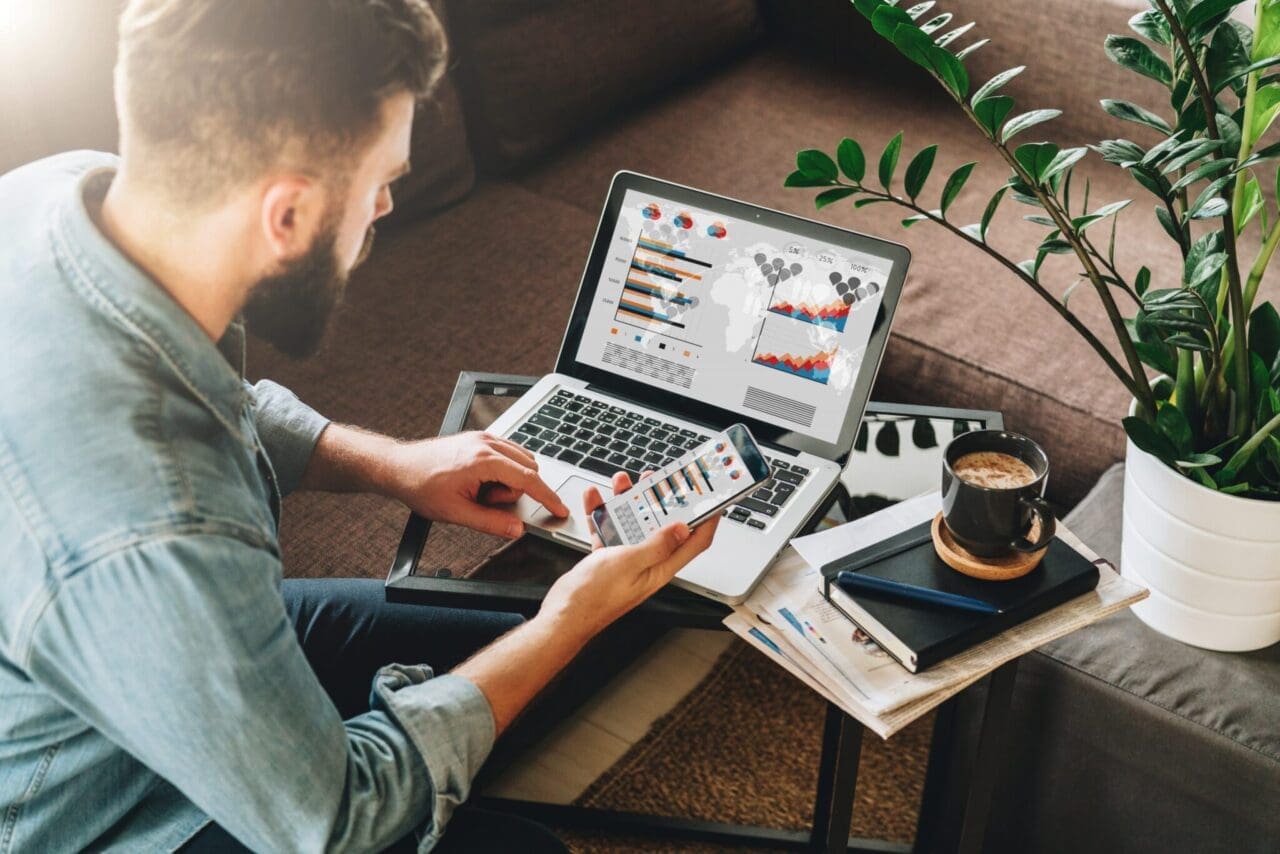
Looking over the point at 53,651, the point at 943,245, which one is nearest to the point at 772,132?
the point at 943,245

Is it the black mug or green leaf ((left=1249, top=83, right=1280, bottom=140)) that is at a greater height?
green leaf ((left=1249, top=83, right=1280, bottom=140))

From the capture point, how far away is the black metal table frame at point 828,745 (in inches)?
41.4

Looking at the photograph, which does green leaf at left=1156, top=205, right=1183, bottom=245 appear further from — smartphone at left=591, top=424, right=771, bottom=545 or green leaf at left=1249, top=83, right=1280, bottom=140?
smartphone at left=591, top=424, right=771, bottom=545

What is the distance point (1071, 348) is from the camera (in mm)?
1659

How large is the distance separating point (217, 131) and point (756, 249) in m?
0.57

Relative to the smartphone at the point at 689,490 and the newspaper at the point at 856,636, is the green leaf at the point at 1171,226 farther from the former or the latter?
the smartphone at the point at 689,490

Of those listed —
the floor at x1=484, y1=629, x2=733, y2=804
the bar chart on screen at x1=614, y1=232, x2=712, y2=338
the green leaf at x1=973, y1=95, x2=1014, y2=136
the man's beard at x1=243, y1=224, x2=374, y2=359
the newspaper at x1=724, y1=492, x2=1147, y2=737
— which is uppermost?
the green leaf at x1=973, y1=95, x2=1014, y2=136

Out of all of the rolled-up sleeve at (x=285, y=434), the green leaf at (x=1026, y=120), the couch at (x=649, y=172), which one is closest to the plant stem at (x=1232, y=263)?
the green leaf at (x=1026, y=120)

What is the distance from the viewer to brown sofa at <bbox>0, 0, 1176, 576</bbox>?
1.58 meters

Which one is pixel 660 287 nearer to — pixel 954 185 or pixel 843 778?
pixel 954 185

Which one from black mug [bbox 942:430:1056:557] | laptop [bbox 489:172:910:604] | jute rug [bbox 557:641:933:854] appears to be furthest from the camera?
jute rug [bbox 557:641:933:854]

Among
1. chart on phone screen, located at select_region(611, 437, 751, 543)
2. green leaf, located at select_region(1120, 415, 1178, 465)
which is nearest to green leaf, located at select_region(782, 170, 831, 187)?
chart on phone screen, located at select_region(611, 437, 751, 543)

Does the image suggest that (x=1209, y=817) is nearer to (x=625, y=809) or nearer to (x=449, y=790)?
(x=625, y=809)

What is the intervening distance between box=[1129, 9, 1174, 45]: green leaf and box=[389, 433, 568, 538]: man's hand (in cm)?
64
